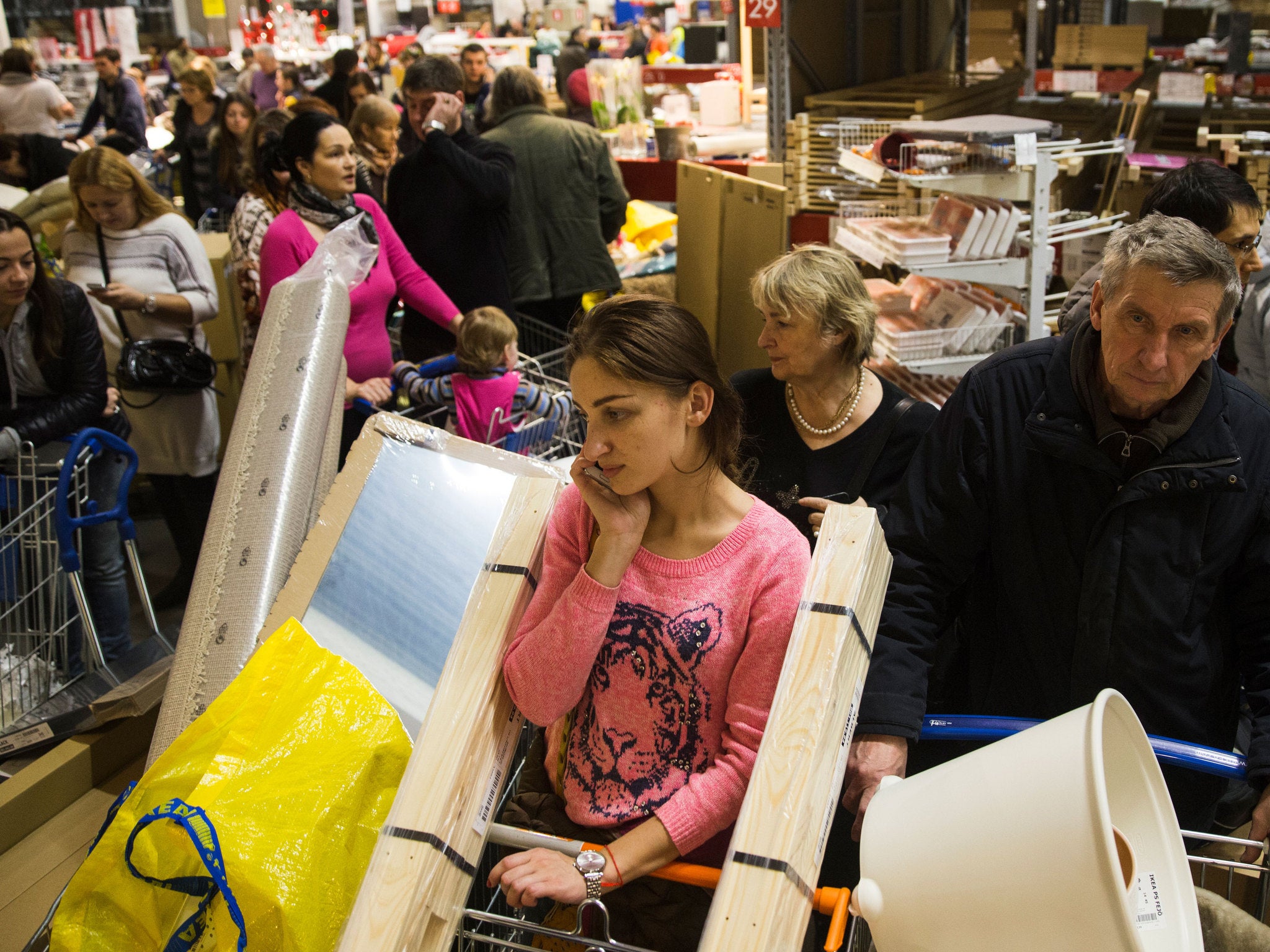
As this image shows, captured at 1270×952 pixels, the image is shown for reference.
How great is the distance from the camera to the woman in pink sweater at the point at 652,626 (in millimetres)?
1455

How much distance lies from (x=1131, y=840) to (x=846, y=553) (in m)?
0.49

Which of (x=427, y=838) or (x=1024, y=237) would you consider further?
(x=1024, y=237)

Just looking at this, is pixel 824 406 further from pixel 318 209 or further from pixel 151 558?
pixel 151 558

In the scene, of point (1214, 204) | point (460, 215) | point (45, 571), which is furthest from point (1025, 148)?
point (45, 571)

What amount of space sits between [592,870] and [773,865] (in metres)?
0.26

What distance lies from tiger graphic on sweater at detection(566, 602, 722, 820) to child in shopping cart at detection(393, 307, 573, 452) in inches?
76.3

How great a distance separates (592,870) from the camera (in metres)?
1.41

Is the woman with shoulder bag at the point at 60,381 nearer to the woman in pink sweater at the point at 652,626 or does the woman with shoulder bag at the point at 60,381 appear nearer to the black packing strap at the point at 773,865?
the woman in pink sweater at the point at 652,626

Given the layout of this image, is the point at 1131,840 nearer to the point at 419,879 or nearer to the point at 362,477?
the point at 419,879

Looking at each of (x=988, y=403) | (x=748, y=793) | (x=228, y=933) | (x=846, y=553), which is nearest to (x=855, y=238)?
(x=988, y=403)

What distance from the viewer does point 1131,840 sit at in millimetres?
1308

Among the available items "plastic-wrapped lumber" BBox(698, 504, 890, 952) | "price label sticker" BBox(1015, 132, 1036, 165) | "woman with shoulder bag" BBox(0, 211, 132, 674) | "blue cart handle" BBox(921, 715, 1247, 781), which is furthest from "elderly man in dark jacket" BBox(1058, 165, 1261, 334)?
"woman with shoulder bag" BBox(0, 211, 132, 674)

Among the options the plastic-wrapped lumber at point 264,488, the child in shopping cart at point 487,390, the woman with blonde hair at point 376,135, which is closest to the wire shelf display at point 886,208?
the child in shopping cart at point 487,390

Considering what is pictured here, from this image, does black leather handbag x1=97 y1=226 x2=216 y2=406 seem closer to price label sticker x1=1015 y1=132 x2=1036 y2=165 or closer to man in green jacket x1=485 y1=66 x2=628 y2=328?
man in green jacket x1=485 y1=66 x2=628 y2=328
